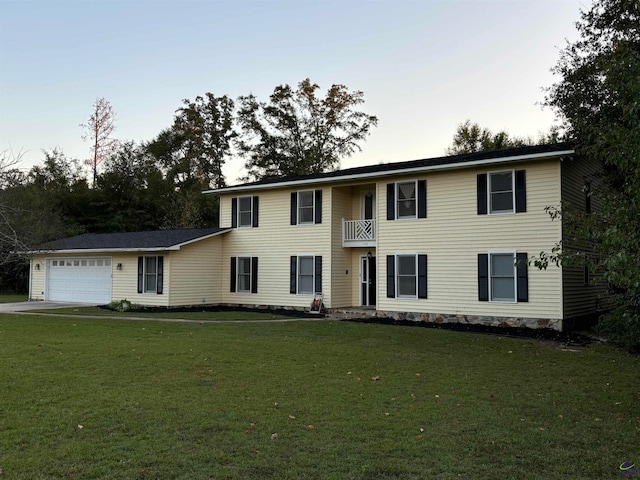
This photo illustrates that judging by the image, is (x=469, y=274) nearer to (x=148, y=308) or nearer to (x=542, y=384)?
(x=542, y=384)

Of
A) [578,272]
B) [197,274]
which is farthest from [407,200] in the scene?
[197,274]

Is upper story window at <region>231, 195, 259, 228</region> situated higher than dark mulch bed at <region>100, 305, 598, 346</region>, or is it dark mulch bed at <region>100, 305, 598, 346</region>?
upper story window at <region>231, 195, 259, 228</region>

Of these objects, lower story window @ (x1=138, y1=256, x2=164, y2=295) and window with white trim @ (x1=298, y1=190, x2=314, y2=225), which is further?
lower story window @ (x1=138, y1=256, x2=164, y2=295)

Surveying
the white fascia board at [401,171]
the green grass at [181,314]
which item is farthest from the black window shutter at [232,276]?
the white fascia board at [401,171]

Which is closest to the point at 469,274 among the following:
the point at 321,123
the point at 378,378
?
the point at 378,378

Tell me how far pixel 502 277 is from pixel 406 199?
14.3ft

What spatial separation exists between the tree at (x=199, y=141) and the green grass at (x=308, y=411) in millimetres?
34154

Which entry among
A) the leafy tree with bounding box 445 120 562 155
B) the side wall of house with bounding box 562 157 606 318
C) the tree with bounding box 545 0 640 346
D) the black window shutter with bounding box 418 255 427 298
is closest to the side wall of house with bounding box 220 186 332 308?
the black window shutter with bounding box 418 255 427 298

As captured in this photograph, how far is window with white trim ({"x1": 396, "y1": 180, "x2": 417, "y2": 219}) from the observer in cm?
1858

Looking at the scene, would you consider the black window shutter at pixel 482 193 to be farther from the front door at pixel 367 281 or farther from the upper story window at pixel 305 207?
the upper story window at pixel 305 207

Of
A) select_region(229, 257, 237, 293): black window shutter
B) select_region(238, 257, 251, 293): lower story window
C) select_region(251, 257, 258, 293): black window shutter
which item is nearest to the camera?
select_region(251, 257, 258, 293): black window shutter

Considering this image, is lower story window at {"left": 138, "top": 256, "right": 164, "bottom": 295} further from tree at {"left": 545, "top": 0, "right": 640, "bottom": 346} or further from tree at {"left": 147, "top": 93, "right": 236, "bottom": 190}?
tree at {"left": 147, "top": 93, "right": 236, "bottom": 190}

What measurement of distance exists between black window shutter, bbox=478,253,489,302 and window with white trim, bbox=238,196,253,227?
33.3 feet

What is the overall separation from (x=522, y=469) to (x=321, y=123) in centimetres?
4040
